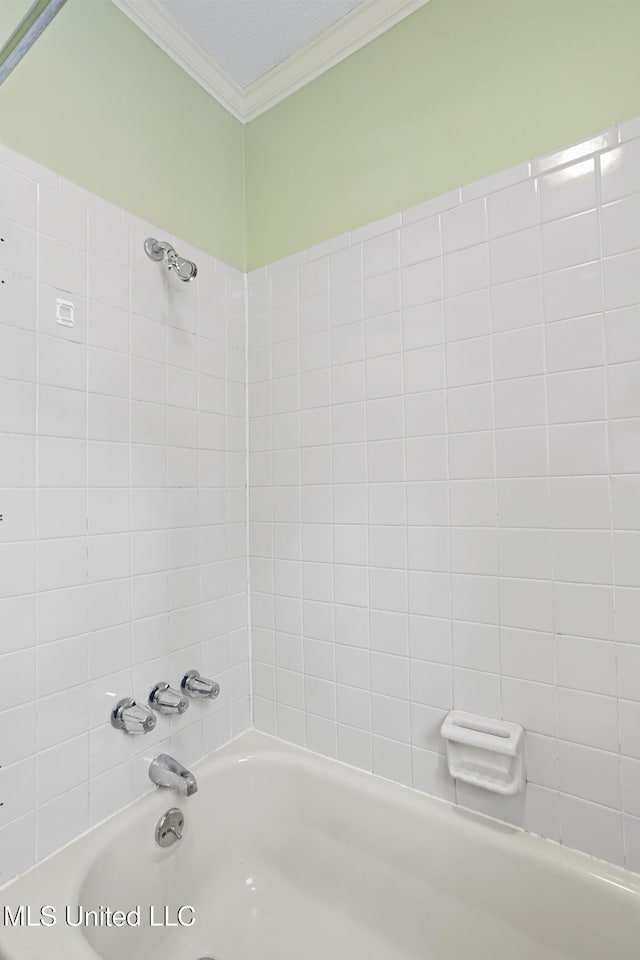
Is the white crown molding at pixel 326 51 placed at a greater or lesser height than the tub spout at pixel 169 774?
greater

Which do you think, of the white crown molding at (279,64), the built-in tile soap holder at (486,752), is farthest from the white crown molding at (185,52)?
the built-in tile soap holder at (486,752)

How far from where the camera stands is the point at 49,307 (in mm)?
1128

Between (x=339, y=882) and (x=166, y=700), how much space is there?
27.9 inches

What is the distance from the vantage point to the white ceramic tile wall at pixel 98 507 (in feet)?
3.46

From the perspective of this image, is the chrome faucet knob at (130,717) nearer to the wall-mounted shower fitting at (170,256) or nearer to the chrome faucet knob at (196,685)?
the chrome faucet knob at (196,685)

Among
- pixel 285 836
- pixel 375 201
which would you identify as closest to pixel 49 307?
pixel 375 201

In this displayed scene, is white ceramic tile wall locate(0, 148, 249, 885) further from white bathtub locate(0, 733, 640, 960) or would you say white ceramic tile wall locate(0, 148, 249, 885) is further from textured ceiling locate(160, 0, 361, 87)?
textured ceiling locate(160, 0, 361, 87)

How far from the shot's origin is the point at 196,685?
138cm

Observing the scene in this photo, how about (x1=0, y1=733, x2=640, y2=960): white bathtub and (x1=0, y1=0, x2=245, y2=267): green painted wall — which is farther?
(x1=0, y1=0, x2=245, y2=267): green painted wall

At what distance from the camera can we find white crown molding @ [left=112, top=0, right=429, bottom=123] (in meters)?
1.33

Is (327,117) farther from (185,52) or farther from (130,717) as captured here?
(130,717)

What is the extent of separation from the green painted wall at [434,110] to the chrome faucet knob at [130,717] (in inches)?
56.6

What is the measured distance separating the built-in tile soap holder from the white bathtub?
15 centimetres

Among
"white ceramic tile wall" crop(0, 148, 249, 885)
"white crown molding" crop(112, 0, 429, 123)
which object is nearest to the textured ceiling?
"white crown molding" crop(112, 0, 429, 123)
